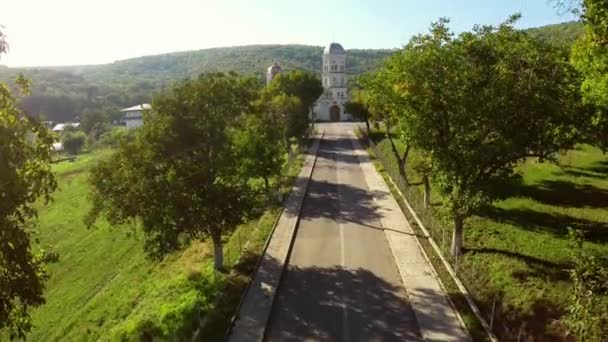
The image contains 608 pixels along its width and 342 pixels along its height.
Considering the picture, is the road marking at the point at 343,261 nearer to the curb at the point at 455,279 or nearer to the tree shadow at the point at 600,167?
the curb at the point at 455,279

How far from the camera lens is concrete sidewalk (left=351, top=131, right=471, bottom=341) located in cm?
1614

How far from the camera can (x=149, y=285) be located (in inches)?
923

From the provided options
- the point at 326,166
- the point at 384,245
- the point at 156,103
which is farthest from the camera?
the point at 326,166

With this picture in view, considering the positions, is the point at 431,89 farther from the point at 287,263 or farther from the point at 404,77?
the point at 287,263

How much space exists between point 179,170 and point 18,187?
1310 cm

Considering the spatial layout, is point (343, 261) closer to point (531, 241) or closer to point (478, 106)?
point (531, 241)

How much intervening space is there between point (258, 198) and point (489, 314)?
10.5 metres

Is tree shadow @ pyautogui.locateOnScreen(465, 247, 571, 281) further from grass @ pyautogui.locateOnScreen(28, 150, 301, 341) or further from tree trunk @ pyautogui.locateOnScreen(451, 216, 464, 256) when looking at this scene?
grass @ pyautogui.locateOnScreen(28, 150, 301, 341)

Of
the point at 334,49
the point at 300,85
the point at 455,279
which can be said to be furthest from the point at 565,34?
the point at 455,279

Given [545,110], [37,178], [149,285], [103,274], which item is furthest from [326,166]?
[37,178]

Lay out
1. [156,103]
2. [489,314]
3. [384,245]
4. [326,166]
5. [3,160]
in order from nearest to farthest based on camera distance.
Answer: [3,160] → [489,314] → [156,103] → [384,245] → [326,166]

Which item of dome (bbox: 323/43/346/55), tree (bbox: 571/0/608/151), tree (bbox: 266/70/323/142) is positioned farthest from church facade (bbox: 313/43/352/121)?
tree (bbox: 571/0/608/151)

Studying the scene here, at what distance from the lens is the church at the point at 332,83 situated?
291ft

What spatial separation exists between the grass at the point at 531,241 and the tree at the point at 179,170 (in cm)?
990
